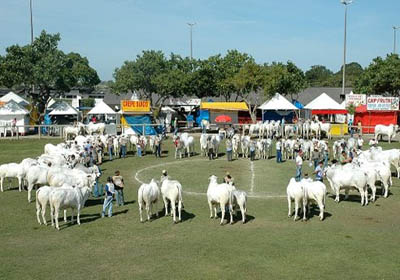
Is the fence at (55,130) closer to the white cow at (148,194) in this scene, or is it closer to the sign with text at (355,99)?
the sign with text at (355,99)

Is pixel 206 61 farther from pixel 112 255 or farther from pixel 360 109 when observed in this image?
pixel 112 255

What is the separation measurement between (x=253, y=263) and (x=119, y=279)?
3.63 metres

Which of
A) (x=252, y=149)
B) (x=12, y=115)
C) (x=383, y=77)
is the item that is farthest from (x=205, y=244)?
(x=383, y=77)

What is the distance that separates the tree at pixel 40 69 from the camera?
160 feet

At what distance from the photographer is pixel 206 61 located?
5850 cm

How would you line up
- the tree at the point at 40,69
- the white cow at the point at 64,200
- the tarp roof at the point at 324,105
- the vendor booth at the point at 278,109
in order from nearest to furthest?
1. the white cow at the point at 64,200
2. the vendor booth at the point at 278,109
3. the tree at the point at 40,69
4. the tarp roof at the point at 324,105

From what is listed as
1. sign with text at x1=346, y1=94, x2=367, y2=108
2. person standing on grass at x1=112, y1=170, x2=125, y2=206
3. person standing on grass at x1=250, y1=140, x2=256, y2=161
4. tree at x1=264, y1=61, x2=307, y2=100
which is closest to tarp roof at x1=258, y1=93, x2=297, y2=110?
tree at x1=264, y1=61, x2=307, y2=100

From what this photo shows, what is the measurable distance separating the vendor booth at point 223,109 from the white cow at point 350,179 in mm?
30400

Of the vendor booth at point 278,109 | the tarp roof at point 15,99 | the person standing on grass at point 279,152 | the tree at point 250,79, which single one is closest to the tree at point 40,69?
the tarp roof at point 15,99

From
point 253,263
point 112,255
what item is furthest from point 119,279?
point 253,263

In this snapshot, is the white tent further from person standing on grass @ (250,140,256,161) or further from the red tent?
the red tent

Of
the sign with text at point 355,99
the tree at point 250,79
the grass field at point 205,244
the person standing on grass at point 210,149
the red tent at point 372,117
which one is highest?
the tree at point 250,79

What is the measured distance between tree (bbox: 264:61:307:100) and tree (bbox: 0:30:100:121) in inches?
907

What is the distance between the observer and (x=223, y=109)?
49969 millimetres
